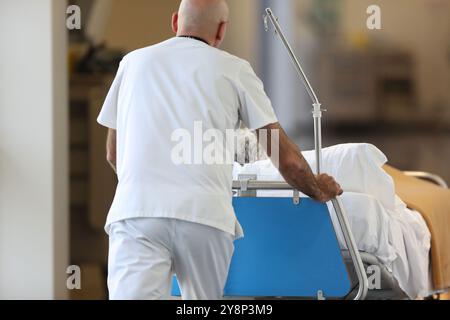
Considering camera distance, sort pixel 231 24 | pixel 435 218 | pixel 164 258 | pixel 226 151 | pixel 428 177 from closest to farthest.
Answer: pixel 164 258 → pixel 226 151 → pixel 435 218 → pixel 231 24 → pixel 428 177

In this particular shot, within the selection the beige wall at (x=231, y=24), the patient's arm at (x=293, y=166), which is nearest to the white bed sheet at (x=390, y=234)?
the patient's arm at (x=293, y=166)

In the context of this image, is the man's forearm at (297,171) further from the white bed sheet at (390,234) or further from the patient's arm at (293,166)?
the white bed sheet at (390,234)

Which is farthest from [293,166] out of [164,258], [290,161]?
[164,258]

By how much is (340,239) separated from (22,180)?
1.53 metres

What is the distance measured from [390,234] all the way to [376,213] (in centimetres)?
7

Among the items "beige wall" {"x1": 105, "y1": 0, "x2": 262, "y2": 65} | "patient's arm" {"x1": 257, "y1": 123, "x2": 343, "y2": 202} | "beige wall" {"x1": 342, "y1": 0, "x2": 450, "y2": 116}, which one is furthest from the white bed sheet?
"beige wall" {"x1": 342, "y1": 0, "x2": 450, "y2": 116}

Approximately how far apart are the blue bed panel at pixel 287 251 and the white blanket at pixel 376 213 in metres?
0.10

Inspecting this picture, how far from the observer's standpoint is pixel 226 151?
2.18m

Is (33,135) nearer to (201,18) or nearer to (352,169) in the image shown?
(352,169)

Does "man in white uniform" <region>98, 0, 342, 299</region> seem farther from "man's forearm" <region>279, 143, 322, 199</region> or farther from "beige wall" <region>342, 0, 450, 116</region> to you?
"beige wall" <region>342, 0, 450, 116</region>

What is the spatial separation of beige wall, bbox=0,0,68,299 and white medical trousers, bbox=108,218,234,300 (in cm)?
149

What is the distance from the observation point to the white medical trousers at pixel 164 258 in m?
2.03

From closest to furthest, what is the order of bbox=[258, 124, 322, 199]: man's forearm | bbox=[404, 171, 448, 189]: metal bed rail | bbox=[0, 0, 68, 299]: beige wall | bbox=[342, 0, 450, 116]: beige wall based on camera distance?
bbox=[258, 124, 322, 199]: man's forearm
bbox=[342, 0, 450, 116]: beige wall
bbox=[404, 171, 448, 189]: metal bed rail
bbox=[0, 0, 68, 299]: beige wall

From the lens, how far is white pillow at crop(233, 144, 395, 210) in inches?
104
